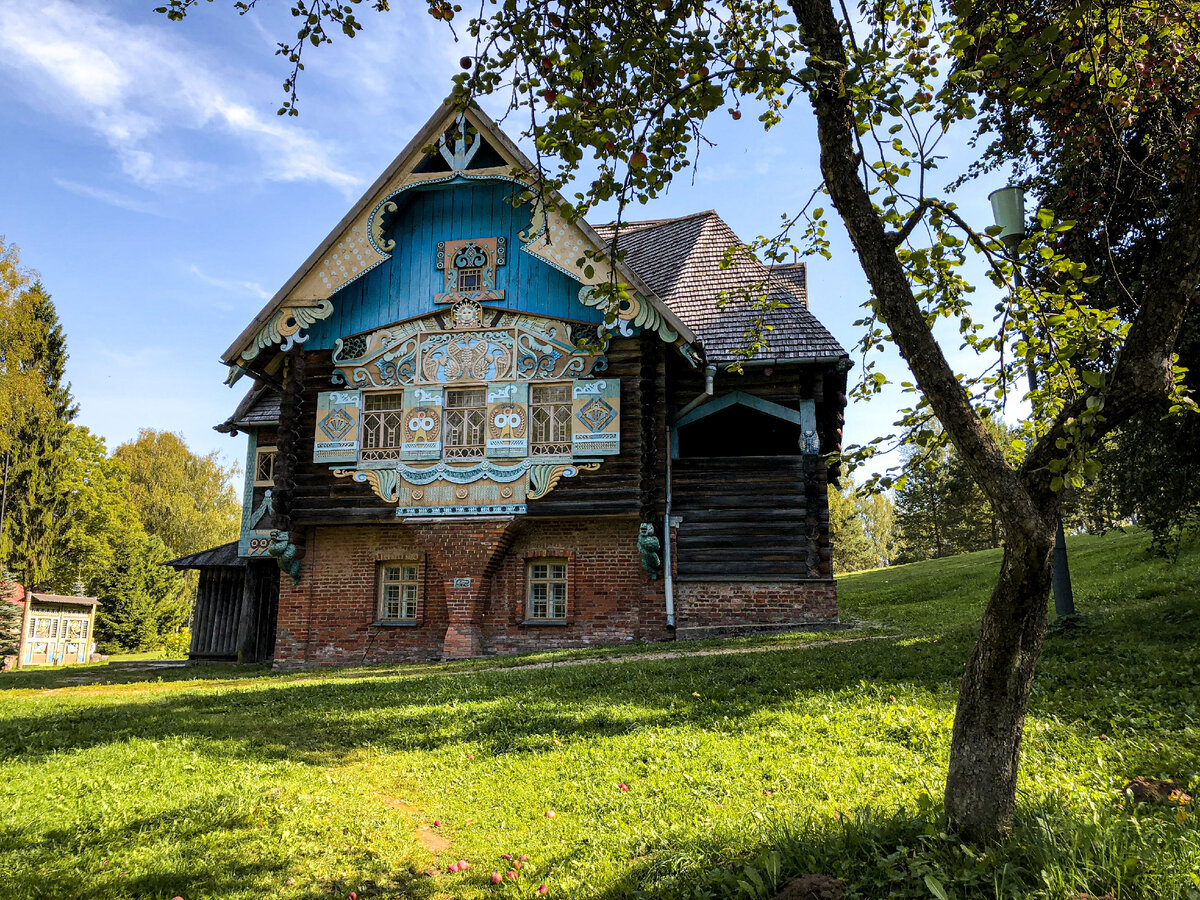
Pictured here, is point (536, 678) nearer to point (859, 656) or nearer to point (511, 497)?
point (859, 656)

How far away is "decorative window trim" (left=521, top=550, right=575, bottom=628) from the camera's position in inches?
648

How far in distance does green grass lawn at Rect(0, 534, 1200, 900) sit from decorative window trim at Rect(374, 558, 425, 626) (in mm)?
5948

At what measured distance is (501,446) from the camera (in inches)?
650

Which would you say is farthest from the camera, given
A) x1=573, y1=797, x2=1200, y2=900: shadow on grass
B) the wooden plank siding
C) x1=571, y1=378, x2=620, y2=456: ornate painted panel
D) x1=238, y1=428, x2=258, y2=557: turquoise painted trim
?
x1=238, y1=428, x2=258, y2=557: turquoise painted trim

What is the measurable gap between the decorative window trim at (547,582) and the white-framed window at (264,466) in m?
8.18

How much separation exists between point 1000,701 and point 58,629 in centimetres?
3319

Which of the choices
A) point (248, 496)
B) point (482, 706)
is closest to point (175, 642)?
point (248, 496)

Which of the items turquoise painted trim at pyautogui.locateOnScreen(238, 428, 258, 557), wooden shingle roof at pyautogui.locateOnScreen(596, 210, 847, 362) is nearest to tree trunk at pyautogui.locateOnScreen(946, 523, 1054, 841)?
wooden shingle roof at pyautogui.locateOnScreen(596, 210, 847, 362)

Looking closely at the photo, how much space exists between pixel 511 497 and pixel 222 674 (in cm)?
712

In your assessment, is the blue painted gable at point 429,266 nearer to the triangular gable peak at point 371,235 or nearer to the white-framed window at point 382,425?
the triangular gable peak at point 371,235

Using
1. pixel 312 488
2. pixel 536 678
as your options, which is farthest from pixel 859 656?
pixel 312 488

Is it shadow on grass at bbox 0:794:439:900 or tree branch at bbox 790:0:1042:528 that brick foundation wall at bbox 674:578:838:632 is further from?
tree branch at bbox 790:0:1042:528

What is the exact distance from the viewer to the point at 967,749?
424 centimetres

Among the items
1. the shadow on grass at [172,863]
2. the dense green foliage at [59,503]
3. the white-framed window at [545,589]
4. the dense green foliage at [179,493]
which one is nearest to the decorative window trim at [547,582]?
the white-framed window at [545,589]
